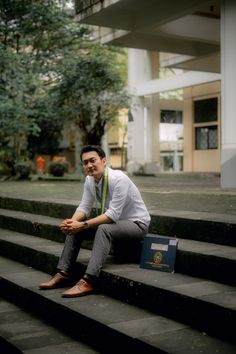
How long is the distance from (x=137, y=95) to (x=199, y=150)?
4952mm

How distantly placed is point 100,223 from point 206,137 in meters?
19.8

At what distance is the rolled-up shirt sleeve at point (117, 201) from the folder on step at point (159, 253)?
36cm

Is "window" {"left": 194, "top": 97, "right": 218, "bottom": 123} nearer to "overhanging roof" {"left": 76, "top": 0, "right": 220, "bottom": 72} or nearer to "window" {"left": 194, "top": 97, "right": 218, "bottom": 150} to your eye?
"window" {"left": 194, "top": 97, "right": 218, "bottom": 150}

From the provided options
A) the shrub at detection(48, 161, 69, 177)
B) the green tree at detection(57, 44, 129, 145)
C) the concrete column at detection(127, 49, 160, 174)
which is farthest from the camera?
the concrete column at detection(127, 49, 160, 174)

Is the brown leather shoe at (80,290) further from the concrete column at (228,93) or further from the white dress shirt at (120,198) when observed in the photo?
the concrete column at (228,93)

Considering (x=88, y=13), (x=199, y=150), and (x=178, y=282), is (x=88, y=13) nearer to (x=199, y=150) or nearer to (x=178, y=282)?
(x=178, y=282)

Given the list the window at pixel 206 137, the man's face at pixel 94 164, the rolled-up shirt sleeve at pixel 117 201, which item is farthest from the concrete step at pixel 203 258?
the window at pixel 206 137

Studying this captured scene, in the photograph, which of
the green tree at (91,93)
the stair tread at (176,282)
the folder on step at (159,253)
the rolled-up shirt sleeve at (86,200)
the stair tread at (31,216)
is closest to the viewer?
the stair tread at (176,282)

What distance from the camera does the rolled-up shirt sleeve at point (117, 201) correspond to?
15.5 ft

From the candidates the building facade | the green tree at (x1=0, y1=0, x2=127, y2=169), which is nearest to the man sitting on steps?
the building facade

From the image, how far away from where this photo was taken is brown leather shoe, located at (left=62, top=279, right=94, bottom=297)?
172 inches

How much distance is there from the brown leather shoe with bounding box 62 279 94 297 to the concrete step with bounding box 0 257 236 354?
0.17 ft

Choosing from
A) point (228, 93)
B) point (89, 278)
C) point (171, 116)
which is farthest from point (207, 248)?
point (171, 116)

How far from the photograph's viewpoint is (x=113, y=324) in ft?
12.1
